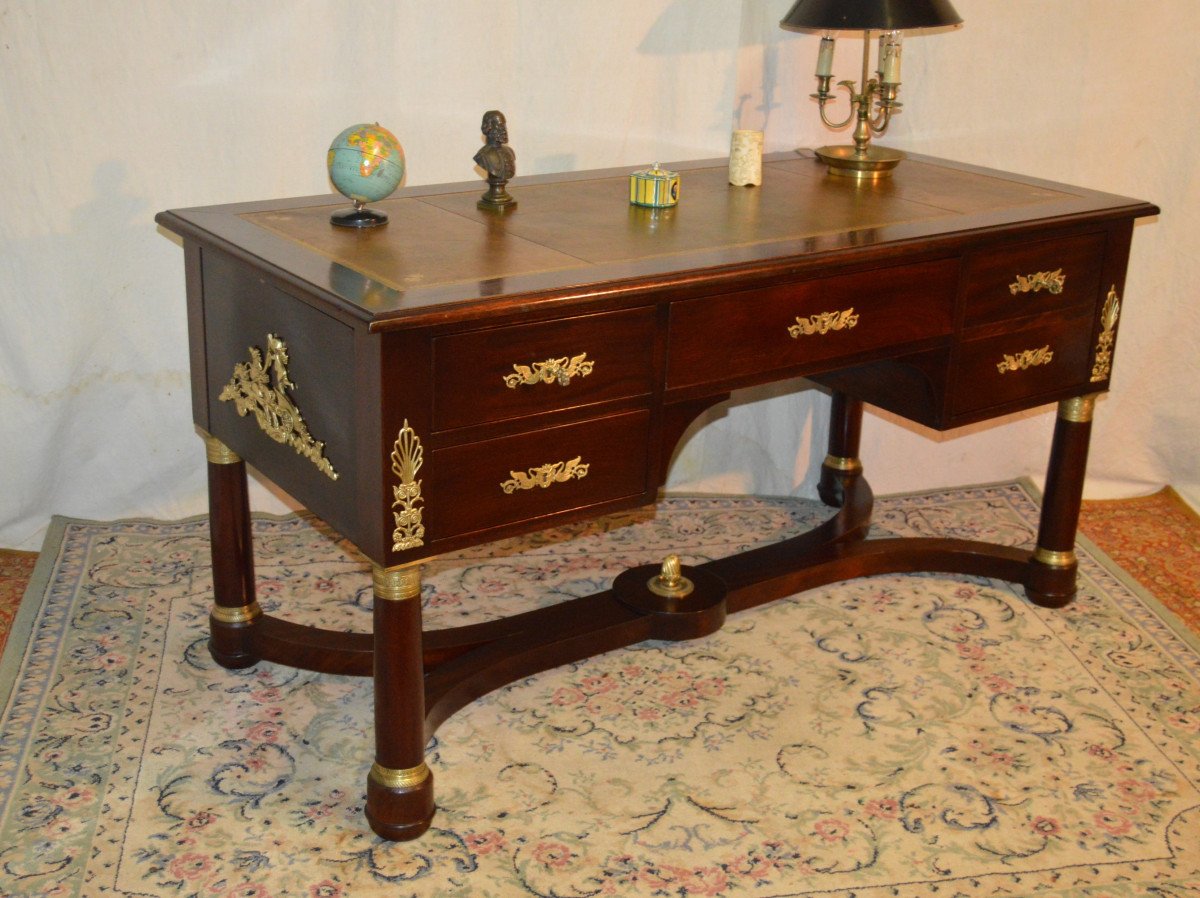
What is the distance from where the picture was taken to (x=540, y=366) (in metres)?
2.11

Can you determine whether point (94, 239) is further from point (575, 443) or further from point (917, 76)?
point (917, 76)

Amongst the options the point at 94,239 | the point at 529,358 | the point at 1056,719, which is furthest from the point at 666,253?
the point at 94,239

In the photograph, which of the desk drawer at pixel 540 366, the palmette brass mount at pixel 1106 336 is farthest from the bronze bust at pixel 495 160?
the palmette brass mount at pixel 1106 336

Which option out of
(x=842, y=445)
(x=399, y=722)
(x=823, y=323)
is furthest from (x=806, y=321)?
(x=842, y=445)

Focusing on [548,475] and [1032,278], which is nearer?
[548,475]

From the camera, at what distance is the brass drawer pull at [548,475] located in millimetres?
2156

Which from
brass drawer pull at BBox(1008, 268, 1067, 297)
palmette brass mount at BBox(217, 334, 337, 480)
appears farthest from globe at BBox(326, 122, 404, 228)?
brass drawer pull at BBox(1008, 268, 1067, 297)

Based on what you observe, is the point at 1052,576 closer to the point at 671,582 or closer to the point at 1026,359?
the point at 1026,359

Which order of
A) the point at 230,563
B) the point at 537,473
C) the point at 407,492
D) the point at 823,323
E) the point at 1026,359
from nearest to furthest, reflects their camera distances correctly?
the point at 407,492
the point at 537,473
the point at 823,323
the point at 230,563
the point at 1026,359

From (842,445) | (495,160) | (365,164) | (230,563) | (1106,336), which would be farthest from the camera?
(842,445)

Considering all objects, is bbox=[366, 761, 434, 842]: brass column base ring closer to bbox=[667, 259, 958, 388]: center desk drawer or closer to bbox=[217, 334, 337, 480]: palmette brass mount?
bbox=[217, 334, 337, 480]: palmette brass mount

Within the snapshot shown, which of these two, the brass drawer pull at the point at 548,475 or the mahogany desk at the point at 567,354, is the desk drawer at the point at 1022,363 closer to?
the mahogany desk at the point at 567,354

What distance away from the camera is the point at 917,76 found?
3.44m

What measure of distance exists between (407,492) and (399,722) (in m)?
0.43
